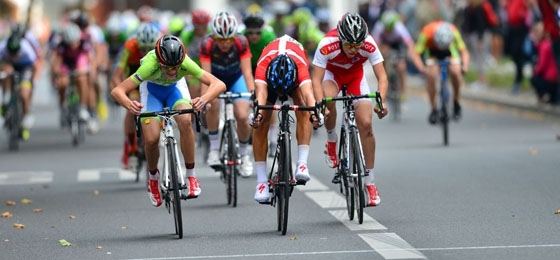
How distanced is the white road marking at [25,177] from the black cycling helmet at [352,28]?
572 centimetres

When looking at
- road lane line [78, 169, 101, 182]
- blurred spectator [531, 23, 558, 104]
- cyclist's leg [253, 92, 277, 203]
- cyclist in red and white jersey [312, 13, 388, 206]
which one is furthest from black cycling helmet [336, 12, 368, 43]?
blurred spectator [531, 23, 558, 104]

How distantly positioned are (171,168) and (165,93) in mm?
1082

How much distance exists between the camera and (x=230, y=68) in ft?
52.3

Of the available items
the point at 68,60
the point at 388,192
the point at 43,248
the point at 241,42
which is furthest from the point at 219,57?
the point at 68,60

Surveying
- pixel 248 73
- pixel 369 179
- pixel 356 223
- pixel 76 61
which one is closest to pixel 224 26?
pixel 248 73

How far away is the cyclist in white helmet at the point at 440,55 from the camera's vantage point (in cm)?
2086

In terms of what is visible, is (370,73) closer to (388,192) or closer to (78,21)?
(78,21)

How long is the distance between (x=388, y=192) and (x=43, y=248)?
14.3 ft

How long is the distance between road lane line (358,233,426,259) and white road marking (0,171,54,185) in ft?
21.5

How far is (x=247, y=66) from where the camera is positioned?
50.9ft

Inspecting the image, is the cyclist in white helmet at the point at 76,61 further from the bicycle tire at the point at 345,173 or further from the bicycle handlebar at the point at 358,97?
the bicycle handlebar at the point at 358,97

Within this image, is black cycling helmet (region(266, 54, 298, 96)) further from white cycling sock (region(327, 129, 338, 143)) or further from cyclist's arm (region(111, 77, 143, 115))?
white cycling sock (region(327, 129, 338, 143))

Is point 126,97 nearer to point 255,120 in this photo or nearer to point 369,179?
point 255,120

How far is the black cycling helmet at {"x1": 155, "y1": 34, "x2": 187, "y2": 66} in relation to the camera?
12.3 meters
